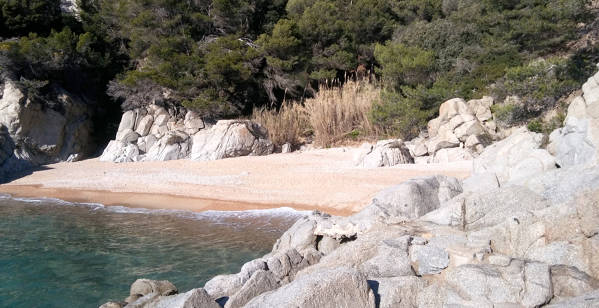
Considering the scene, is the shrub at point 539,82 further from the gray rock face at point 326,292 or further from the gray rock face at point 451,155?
the gray rock face at point 326,292

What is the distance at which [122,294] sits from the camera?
484 cm

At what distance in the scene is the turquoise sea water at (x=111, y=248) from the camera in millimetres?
5046

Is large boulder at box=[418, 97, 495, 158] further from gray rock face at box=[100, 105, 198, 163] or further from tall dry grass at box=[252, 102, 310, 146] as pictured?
gray rock face at box=[100, 105, 198, 163]

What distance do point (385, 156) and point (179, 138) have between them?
6.08 meters

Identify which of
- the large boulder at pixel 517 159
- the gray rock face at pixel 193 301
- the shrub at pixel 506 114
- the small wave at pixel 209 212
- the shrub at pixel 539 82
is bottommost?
the gray rock face at pixel 193 301

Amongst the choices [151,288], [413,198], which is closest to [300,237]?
[413,198]

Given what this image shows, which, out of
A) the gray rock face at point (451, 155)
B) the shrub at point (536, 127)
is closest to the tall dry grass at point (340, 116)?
the gray rock face at point (451, 155)

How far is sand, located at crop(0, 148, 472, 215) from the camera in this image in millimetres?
8156

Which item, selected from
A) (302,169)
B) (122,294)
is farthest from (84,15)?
(122,294)

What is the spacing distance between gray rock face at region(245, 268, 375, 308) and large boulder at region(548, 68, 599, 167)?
2.46 meters

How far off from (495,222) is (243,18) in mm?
13399

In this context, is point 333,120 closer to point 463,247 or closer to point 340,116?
point 340,116

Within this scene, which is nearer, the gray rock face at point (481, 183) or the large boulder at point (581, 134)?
the large boulder at point (581, 134)

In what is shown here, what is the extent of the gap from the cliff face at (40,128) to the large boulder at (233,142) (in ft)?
15.2
